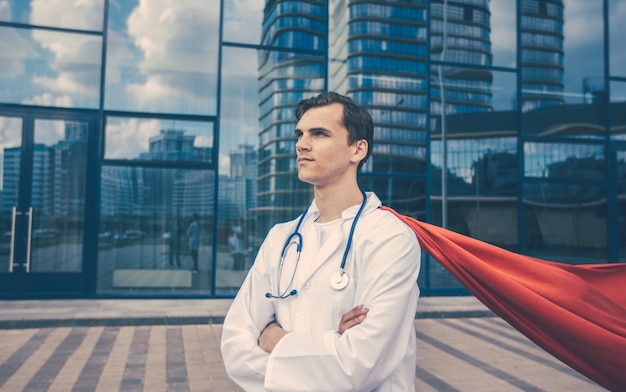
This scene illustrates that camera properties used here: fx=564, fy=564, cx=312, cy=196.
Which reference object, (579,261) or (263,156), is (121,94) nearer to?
(263,156)

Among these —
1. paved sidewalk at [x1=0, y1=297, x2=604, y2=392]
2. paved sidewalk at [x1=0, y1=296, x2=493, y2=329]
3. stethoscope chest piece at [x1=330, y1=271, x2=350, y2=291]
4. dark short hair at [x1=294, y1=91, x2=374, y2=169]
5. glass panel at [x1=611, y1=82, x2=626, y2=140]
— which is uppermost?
glass panel at [x1=611, y1=82, x2=626, y2=140]

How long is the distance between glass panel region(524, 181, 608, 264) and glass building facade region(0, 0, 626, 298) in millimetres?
42

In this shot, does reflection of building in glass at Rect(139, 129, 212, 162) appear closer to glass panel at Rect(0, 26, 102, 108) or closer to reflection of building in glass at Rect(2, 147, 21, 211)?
glass panel at Rect(0, 26, 102, 108)

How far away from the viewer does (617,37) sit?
39.8ft

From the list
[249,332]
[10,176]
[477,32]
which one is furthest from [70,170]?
[249,332]

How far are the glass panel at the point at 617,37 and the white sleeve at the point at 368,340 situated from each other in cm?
1237

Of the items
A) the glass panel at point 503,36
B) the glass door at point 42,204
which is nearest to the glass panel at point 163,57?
the glass door at point 42,204

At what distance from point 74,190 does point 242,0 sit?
481 centimetres

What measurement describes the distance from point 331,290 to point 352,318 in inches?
5.2

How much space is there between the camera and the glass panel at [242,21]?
10.9 m

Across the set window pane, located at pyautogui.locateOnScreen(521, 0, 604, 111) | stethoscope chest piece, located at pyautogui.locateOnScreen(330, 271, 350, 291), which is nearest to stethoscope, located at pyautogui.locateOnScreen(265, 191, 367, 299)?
stethoscope chest piece, located at pyautogui.locateOnScreen(330, 271, 350, 291)

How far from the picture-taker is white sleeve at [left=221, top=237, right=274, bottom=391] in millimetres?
1707

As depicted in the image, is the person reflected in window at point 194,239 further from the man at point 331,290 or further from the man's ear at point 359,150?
the man's ear at point 359,150

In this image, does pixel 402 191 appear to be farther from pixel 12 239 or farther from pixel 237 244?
pixel 12 239
